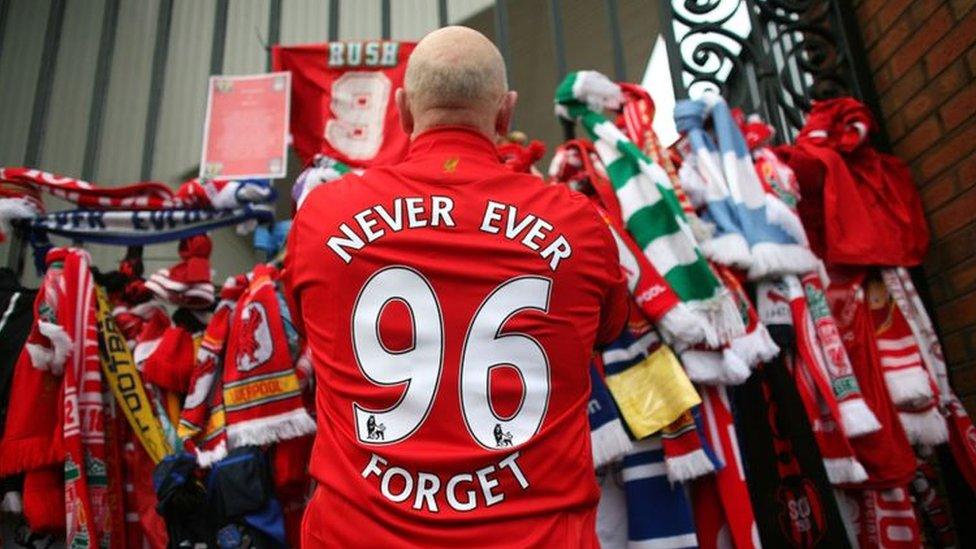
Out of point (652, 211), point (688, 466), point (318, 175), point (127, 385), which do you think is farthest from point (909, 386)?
point (127, 385)

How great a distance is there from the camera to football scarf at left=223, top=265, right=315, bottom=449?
84.6 inches

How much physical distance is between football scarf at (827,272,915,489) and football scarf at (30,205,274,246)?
2.14 meters

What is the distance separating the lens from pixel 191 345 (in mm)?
2471

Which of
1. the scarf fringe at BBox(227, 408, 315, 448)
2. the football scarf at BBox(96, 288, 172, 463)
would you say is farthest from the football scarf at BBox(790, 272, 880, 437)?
the football scarf at BBox(96, 288, 172, 463)

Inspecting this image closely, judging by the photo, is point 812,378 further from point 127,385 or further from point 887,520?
point 127,385

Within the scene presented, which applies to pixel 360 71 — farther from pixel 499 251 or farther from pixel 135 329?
pixel 499 251

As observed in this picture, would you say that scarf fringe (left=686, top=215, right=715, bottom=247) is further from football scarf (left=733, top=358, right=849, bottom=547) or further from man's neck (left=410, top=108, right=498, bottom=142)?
man's neck (left=410, top=108, right=498, bottom=142)

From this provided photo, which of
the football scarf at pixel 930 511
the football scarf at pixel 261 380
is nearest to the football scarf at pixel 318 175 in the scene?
the football scarf at pixel 261 380

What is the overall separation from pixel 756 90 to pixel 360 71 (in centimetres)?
183

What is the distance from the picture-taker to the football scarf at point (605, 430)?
1973 mm

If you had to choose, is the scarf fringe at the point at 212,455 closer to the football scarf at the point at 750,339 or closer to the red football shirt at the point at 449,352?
the red football shirt at the point at 449,352

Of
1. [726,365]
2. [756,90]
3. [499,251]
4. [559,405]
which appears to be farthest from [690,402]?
[756,90]

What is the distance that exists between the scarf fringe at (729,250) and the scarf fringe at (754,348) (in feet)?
0.77

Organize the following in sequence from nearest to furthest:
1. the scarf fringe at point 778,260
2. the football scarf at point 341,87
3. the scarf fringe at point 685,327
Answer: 1. the scarf fringe at point 685,327
2. the scarf fringe at point 778,260
3. the football scarf at point 341,87
